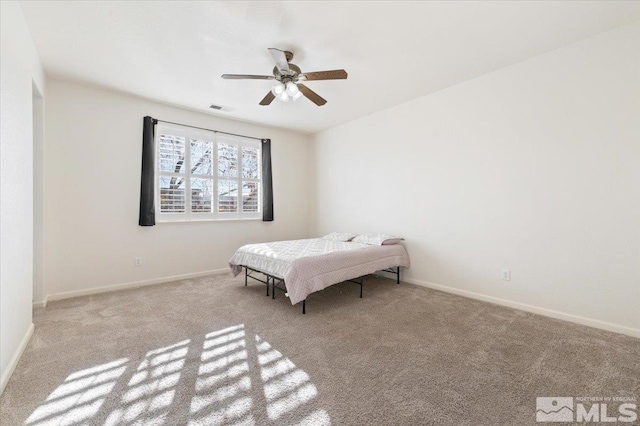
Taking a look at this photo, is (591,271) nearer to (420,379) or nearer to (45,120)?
(420,379)

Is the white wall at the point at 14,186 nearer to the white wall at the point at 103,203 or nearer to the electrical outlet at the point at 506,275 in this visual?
the white wall at the point at 103,203

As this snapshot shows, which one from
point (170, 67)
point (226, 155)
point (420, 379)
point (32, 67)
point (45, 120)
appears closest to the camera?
point (420, 379)

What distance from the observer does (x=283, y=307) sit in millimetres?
3016

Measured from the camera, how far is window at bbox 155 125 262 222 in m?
4.11

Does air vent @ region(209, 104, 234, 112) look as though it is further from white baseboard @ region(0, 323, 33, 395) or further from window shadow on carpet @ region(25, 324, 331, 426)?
window shadow on carpet @ region(25, 324, 331, 426)

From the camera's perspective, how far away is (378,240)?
385cm

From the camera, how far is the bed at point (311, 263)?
109 inches

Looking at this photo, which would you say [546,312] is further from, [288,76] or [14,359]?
[14,359]

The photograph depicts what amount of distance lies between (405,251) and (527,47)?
2654mm

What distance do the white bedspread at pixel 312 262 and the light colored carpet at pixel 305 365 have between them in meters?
0.32

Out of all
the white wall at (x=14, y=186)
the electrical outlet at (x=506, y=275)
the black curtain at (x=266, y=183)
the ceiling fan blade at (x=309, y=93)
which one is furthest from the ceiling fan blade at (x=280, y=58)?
the electrical outlet at (x=506, y=275)

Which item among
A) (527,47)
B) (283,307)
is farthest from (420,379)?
(527,47)

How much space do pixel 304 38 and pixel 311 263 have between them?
2.14 metres

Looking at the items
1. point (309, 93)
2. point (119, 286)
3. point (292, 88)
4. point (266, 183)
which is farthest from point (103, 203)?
point (309, 93)
